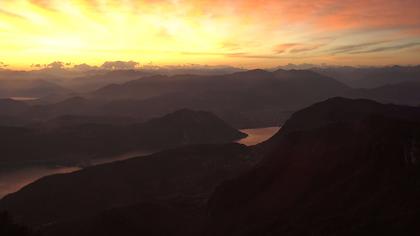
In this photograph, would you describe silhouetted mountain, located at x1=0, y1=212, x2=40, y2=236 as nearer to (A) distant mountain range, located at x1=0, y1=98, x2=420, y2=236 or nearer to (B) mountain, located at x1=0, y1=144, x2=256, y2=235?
(B) mountain, located at x1=0, y1=144, x2=256, y2=235

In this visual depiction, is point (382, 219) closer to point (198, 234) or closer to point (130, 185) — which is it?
point (198, 234)

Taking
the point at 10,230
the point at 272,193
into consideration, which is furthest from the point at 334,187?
the point at 10,230

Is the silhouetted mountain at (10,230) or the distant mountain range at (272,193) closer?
the silhouetted mountain at (10,230)

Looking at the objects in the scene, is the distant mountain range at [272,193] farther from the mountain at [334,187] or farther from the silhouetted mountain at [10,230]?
the silhouetted mountain at [10,230]

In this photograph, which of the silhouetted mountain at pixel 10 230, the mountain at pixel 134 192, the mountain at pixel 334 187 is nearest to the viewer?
the silhouetted mountain at pixel 10 230

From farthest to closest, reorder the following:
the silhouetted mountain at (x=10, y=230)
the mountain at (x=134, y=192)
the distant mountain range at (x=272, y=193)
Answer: the mountain at (x=134, y=192), the distant mountain range at (x=272, y=193), the silhouetted mountain at (x=10, y=230)

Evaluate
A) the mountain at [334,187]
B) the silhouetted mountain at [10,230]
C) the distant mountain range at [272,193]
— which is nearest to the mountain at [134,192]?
the distant mountain range at [272,193]
